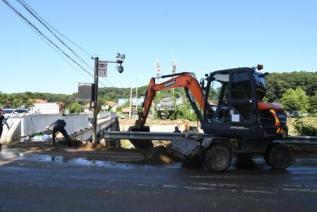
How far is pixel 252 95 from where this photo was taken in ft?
45.8

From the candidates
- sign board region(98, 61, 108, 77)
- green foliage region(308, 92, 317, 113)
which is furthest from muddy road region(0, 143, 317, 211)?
green foliage region(308, 92, 317, 113)

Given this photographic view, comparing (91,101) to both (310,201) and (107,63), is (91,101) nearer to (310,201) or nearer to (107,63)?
(107,63)

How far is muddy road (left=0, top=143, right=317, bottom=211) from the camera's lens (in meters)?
9.25

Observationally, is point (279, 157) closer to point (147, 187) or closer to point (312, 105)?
point (147, 187)

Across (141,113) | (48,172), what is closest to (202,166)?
(48,172)

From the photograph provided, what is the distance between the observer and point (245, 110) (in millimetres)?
14094

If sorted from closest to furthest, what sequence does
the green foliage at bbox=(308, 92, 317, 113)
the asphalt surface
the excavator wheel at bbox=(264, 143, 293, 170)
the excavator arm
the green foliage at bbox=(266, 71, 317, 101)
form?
1. the asphalt surface
2. the excavator wheel at bbox=(264, 143, 293, 170)
3. the excavator arm
4. the green foliage at bbox=(308, 92, 317, 113)
5. the green foliage at bbox=(266, 71, 317, 101)

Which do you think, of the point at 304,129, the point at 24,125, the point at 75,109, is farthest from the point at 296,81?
the point at 24,125

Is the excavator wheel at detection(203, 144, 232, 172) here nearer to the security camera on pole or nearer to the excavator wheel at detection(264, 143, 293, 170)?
the excavator wheel at detection(264, 143, 293, 170)

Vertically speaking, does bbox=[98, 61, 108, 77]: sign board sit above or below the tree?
below

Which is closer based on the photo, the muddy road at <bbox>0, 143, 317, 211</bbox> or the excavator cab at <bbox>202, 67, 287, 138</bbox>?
the muddy road at <bbox>0, 143, 317, 211</bbox>

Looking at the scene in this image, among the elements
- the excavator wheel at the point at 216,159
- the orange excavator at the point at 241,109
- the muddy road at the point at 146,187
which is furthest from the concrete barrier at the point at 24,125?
the excavator wheel at the point at 216,159

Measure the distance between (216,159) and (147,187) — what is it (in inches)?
146

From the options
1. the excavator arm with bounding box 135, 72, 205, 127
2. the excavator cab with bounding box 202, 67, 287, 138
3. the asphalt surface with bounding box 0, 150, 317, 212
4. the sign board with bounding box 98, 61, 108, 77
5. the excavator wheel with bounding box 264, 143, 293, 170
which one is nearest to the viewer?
the asphalt surface with bounding box 0, 150, 317, 212
